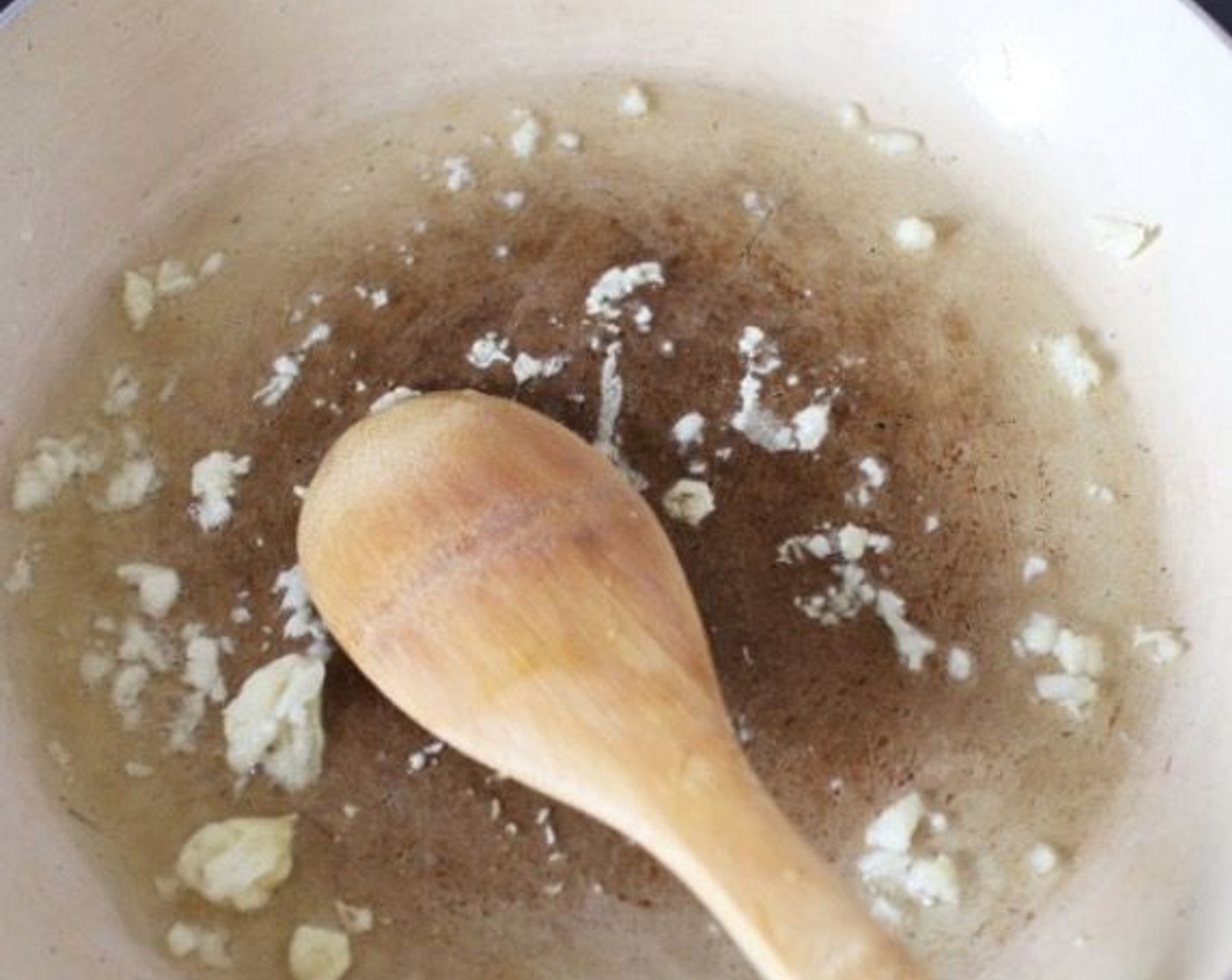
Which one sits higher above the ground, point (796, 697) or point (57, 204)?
point (57, 204)

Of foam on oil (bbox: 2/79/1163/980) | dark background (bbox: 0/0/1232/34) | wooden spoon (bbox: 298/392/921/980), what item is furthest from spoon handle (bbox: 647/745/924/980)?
dark background (bbox: 0/0/1232/34)

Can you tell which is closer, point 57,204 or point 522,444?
point 522,444

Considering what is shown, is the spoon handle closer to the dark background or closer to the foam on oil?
the foam on oil

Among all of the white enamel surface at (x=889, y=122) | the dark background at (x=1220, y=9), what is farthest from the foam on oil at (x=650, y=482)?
the dark background at (x=1220, y=9)

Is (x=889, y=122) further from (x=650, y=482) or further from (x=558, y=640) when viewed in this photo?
(x=558, y=640)

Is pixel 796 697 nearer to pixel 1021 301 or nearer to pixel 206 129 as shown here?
pixel 1021 301

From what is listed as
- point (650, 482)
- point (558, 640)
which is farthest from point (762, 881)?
point (650, 482)

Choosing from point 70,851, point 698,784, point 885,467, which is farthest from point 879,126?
point 70,851
